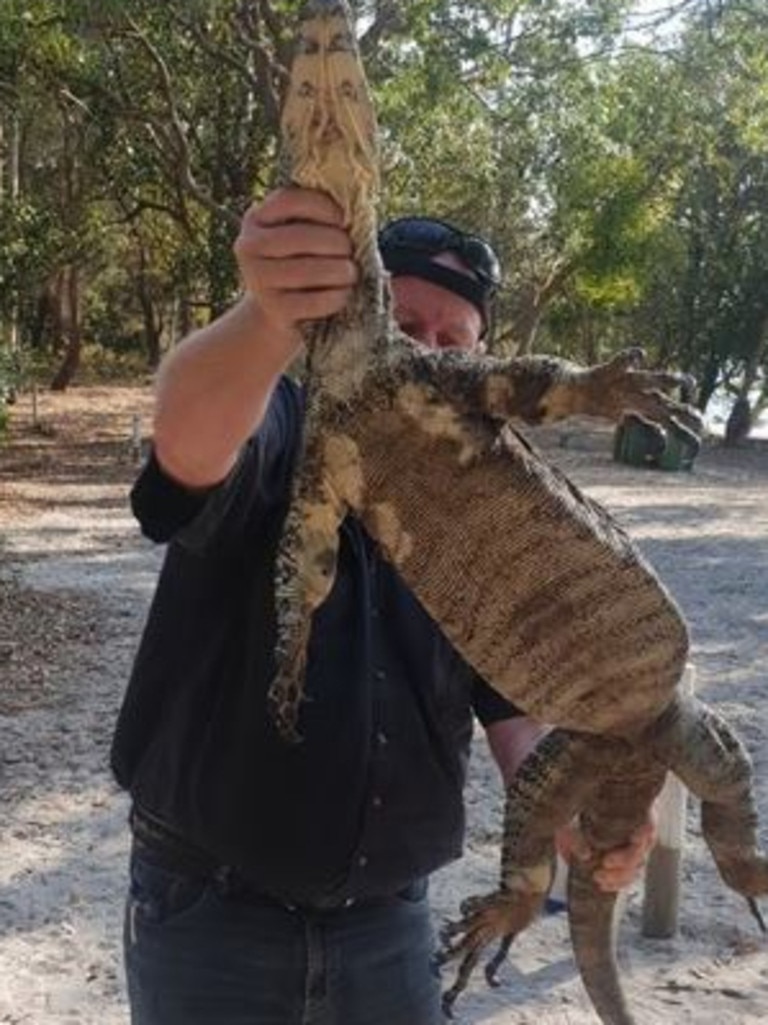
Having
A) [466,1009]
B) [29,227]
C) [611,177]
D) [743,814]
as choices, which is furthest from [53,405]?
[743,814]

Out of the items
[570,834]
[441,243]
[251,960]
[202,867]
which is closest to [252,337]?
[441,243]

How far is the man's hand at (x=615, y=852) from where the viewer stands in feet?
9.25

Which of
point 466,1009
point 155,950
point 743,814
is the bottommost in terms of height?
point 466,1009

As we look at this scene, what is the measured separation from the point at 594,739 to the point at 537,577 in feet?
1.49

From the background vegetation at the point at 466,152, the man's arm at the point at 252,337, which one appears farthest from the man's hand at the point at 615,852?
the background vegetation at the point at 466,152

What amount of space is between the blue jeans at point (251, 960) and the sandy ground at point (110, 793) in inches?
87.0

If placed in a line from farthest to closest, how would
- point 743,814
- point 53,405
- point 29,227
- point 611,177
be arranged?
point 53,405 < point 611,177 < point 29,227 < point 743,814

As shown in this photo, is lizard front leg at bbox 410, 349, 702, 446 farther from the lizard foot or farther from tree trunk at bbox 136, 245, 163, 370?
tree trunk at bbox 136, 245, 163, 370

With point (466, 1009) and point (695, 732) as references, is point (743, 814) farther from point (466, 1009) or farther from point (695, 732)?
point (466, 1009)

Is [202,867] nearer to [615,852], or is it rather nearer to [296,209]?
[615,852]

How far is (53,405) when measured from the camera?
27969mm

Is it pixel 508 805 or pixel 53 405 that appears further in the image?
pixel 53 405

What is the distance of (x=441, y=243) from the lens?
2754mm

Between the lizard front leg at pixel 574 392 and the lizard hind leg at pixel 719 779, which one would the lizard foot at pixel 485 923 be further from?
the lizard front leg at pixel 574 392
